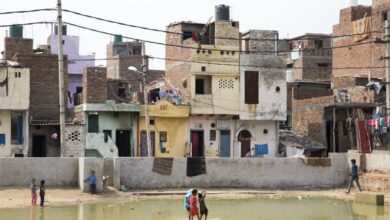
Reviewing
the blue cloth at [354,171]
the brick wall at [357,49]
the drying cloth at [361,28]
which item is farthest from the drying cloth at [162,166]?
the drying cloth at [361,28]

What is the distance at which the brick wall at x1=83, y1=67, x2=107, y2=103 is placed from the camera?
3878cm

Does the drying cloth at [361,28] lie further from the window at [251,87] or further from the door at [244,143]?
the door at [244,143]

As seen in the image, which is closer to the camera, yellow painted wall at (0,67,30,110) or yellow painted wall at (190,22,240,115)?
yellow painted wall at (0,67,30,110)

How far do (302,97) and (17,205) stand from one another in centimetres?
2893

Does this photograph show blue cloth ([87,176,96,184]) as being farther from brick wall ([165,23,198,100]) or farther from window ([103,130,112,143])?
brick wall ([165,23,198,100])

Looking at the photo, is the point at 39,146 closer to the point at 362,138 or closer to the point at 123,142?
the point at 123,142

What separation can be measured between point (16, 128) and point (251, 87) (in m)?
15.2

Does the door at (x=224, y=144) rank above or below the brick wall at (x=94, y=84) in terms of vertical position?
below

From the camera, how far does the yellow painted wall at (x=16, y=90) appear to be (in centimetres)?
3662

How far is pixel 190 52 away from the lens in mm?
41812

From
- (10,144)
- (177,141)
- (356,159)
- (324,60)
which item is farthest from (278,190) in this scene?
(324,60)

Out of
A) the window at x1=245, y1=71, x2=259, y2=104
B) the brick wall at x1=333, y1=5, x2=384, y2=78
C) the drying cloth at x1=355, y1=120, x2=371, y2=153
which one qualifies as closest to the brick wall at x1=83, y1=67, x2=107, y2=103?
the window at x1=245, y1=71, x2=259, y2=104

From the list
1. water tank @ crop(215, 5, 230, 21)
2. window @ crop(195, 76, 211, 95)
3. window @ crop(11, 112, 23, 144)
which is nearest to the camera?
window @ crop(11, 112, 23, 144)

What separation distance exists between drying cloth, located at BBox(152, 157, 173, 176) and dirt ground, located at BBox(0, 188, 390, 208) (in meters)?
1.00
